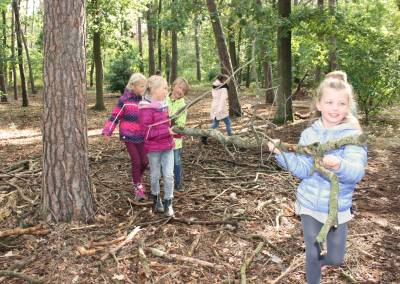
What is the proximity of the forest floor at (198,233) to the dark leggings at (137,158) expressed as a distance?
12.0 inches

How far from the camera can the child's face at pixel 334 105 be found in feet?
9.48

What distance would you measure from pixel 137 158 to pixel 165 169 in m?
0.69

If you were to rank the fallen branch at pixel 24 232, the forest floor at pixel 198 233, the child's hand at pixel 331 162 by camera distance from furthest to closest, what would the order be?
the fallen branch at pixel 24 232 < the forest floor at pixel 198 233 < the child's hand at pixel 331 162

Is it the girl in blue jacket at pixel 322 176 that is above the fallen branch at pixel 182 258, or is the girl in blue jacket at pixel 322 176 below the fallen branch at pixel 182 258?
above

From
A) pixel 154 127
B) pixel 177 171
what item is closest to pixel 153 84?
pixel 154 127

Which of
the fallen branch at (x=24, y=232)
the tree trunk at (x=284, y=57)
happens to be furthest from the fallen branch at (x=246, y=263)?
the tree trunk at (x=284, y=57)

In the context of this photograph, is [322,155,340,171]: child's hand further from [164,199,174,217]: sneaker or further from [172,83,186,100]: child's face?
[172,83,186,100]: child's face

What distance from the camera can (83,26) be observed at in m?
4.38

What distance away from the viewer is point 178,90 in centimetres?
582

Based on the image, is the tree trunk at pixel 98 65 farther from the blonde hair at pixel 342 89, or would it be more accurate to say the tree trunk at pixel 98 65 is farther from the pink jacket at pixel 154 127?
the blonde hair at pixel 342 89

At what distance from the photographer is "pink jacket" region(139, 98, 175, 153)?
4.86m

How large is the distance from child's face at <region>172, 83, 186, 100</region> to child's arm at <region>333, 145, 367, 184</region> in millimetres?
3303

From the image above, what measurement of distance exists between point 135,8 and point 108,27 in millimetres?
2084

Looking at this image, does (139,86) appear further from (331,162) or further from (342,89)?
(331,162)
